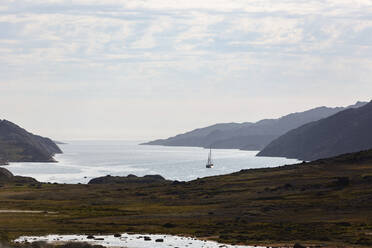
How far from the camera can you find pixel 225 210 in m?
132

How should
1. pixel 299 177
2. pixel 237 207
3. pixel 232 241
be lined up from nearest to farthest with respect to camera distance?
pixel 232 241 < pixel 237 207 < pixel 299 177

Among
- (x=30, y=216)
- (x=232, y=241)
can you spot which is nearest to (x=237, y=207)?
(x=30, y=216)

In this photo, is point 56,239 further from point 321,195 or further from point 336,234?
point 321,195

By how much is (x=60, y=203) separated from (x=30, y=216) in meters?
37.5

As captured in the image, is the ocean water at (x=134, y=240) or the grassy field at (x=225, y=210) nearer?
the ocean water at (x=134, y=240)

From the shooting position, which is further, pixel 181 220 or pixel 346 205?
→ pixel 346 205

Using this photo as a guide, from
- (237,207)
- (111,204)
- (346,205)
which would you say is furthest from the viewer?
(111,204)

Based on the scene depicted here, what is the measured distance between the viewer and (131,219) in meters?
117

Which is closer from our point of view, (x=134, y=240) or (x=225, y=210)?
(x=134, y=240)

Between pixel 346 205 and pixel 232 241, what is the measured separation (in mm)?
48175

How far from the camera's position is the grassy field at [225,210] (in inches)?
3719

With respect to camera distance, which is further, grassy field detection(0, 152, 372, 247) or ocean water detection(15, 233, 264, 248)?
grassy field detection(0, 152, 372, 247)

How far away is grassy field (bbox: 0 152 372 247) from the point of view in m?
94.5

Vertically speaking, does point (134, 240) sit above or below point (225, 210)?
below
